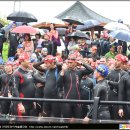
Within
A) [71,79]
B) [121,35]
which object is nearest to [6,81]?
[71,79]

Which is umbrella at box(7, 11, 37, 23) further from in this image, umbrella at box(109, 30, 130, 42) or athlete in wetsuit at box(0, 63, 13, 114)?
athlete in wetsuit at box(0, 63, 13, 114)

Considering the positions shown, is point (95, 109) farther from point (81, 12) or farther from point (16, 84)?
point (81, 12)

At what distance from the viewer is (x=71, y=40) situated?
14.9 metres

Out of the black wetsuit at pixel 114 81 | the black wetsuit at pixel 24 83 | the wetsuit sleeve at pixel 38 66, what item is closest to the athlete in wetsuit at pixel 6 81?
the black wetsuit at pixel 24 83

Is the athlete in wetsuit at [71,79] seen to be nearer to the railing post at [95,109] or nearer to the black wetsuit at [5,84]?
the black wetsuit at [5,84]

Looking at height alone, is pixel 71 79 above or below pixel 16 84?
above

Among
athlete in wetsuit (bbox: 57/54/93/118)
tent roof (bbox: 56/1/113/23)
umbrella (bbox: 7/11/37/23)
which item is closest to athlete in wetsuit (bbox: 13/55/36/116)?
athlete in wetsuit (bbox: 57/54/93/118)

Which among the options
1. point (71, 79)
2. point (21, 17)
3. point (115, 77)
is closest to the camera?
point (71, 79)

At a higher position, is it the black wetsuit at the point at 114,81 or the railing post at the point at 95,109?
the railing post at the point at 95,109

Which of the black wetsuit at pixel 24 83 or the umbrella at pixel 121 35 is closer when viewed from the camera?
the black wetsuit at pixel 24 83

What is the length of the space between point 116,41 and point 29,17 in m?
3.22

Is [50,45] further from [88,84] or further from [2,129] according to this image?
[2,129]

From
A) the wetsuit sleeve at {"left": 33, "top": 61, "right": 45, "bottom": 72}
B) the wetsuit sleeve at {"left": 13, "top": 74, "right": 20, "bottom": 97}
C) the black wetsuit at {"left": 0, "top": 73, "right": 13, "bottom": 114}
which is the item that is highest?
the wetsuit sleeve at {"left": 33, "top": 61, "right": 45, "bottom": 72}

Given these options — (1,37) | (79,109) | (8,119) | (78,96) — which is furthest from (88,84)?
(1,37)
